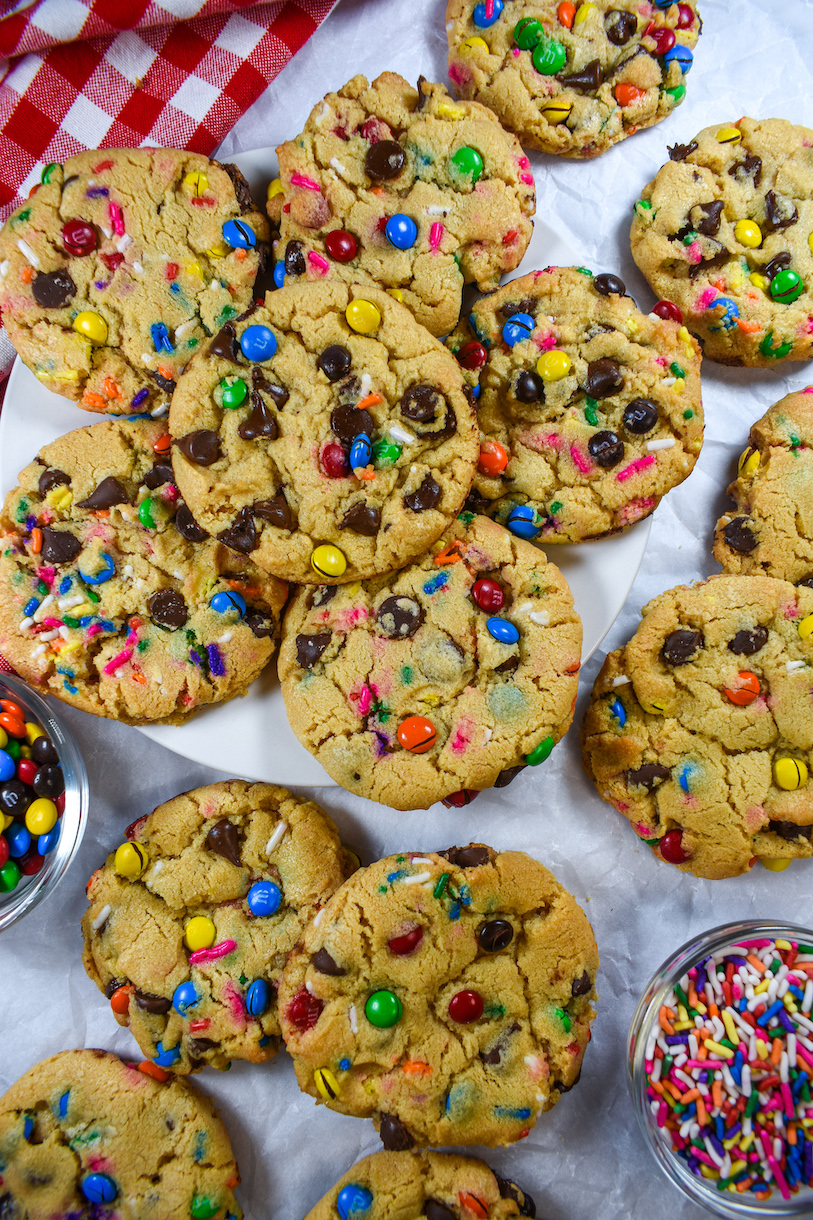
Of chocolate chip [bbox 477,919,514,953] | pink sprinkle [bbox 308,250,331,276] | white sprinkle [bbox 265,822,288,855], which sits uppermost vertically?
pink sprinkle [bbox 308,250,331,276]

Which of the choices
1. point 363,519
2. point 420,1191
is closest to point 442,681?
point 363,519

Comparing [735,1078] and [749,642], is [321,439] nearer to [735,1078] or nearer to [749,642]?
[749,642]

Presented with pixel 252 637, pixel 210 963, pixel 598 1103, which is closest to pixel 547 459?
pixel 252 637

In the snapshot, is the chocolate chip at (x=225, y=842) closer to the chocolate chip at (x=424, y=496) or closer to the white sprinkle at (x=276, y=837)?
the white sprinkle at (x=276, y=837)

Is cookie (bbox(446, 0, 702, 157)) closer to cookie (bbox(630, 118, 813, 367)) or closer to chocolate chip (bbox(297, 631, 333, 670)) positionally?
cookie (bbox(630, 118, 813, 367))

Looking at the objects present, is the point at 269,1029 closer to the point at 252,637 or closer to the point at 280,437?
the point at 252,637

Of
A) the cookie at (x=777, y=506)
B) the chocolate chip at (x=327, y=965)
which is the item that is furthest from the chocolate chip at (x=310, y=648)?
the cookie at (x=777, y=506)

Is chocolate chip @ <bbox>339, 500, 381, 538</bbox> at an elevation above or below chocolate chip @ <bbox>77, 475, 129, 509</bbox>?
below

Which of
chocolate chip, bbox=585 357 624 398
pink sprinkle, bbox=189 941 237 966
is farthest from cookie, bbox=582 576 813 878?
pink sprinkle, bbox=189 941 237 966
